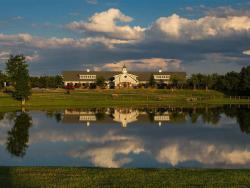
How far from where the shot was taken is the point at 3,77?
4464 inches

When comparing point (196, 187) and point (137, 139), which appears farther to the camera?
point (137, 139)

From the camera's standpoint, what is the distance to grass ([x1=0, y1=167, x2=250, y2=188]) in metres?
13.3

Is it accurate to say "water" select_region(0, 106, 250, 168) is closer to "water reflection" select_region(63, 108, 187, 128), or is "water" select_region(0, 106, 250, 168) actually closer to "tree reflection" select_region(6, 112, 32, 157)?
"tree reflection" select_region(6, 112, 32, 157)

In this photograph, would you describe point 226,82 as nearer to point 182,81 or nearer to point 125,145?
point 182,81

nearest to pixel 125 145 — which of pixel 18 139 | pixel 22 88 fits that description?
pixel 18 139

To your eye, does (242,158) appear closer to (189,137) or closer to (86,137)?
(189,137)

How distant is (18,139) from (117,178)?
20.8 meters

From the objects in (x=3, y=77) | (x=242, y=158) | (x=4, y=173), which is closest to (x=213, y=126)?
(x=242, y=158)

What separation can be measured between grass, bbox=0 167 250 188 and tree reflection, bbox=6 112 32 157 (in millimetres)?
10296

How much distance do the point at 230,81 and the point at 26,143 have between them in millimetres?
99580

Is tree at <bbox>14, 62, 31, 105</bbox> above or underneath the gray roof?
underneath

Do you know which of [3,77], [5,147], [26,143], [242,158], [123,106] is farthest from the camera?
[3,77]

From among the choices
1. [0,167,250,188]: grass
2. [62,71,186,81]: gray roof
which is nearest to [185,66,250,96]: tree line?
[62,71,186,81]: gray roof

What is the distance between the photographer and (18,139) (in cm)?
3366
